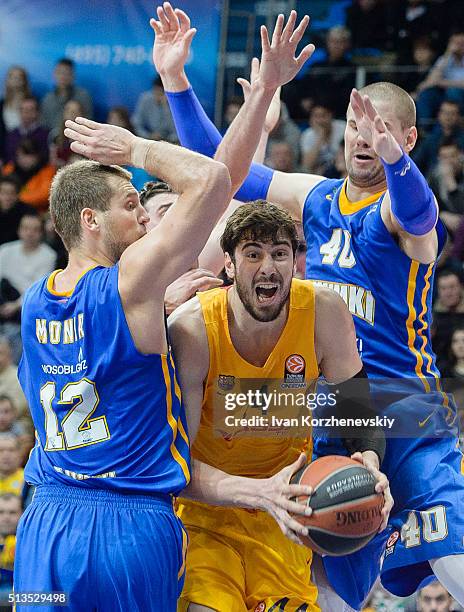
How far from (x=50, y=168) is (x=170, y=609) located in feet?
25.6

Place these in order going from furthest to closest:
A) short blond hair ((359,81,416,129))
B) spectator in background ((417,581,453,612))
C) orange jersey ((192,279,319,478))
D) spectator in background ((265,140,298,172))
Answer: spectator in background ((265,140,298,172)) → spectator in background ((417,581,453,612)) → short blond hair ((359,81,416,129)) → orange jersey ((192,279,319,478))

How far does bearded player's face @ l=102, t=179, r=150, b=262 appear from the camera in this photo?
3.98m

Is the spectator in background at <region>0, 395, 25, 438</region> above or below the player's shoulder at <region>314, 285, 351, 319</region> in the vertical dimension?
below

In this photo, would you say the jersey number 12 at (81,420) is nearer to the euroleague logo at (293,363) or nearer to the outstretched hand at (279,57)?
the euroleague logo at (293,363)

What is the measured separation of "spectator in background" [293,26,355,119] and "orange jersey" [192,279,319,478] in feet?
20.7

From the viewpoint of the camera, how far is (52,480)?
154 inches

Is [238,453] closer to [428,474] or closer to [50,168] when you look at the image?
[428,474]

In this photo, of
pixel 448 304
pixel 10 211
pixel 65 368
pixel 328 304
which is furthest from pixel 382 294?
pixel 10 211

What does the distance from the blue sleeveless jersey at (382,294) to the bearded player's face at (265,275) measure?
709 millimetres

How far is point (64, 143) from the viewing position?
1084 centimetres

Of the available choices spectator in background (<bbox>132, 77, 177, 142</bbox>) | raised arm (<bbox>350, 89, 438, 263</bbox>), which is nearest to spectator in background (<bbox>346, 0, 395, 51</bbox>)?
spectator in background (<bbox>132, 77, 177, 142</bbox>)

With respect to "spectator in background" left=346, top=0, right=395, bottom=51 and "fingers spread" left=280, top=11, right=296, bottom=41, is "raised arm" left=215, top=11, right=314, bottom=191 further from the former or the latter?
"spectator in background" left=346, top=0, right=395, bottom=51

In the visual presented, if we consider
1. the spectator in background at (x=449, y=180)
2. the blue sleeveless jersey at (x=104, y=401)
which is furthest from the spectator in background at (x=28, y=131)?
the blue sleeveless jersey at (x=104, y=401)

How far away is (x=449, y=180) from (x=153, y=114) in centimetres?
332
